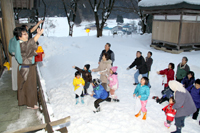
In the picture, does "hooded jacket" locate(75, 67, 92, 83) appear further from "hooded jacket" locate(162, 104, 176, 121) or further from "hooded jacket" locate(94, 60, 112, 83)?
"hooded jacket" locate(162, 104, 176, 121)

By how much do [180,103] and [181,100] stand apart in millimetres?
76

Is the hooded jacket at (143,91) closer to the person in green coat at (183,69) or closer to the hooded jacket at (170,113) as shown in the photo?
the hooded jacket at (170,113)

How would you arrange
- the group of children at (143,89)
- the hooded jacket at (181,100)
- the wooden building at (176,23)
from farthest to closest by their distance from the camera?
the wooden building at (176,23) → the group of children at (143,89) → the hooded jacket at (181,100)

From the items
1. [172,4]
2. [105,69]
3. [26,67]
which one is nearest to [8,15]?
[26,67]

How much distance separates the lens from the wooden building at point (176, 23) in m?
10.9

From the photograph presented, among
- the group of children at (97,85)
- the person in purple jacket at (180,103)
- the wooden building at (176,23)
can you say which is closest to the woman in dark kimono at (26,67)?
the group of children at (97,85)

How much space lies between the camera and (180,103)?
13.1 ft

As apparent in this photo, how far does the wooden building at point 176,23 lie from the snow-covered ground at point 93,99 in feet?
3.26

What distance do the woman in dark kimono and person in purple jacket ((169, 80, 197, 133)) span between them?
3260 millimetres

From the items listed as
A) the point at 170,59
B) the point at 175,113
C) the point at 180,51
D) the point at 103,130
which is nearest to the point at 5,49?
the point at 103,130

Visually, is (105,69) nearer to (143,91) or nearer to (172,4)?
(143,91)

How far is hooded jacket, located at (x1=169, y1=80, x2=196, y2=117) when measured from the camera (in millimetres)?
3980

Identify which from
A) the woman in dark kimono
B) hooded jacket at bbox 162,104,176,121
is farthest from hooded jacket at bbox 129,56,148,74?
the woman in dark kimono

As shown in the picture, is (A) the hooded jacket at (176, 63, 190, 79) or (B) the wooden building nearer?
(A) the hooded jacket at (176, 63, 190, 79)
